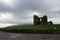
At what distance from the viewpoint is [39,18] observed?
129 metres

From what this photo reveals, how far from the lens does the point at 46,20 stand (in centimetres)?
Result: 12681

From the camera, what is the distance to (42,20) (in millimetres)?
127375

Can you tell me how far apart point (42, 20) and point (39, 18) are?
10.7ft

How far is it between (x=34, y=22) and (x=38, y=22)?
3.68 meters

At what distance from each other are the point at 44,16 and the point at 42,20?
3.57 m

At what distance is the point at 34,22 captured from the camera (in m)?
128

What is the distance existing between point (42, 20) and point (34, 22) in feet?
20.7

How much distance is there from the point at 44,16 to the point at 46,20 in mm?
3486

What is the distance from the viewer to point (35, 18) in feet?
419

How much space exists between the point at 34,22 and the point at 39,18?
5.17 metres

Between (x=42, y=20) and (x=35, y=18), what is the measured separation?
18.3ft

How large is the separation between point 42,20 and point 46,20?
3.05 m

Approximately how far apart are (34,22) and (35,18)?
3.17 meters
